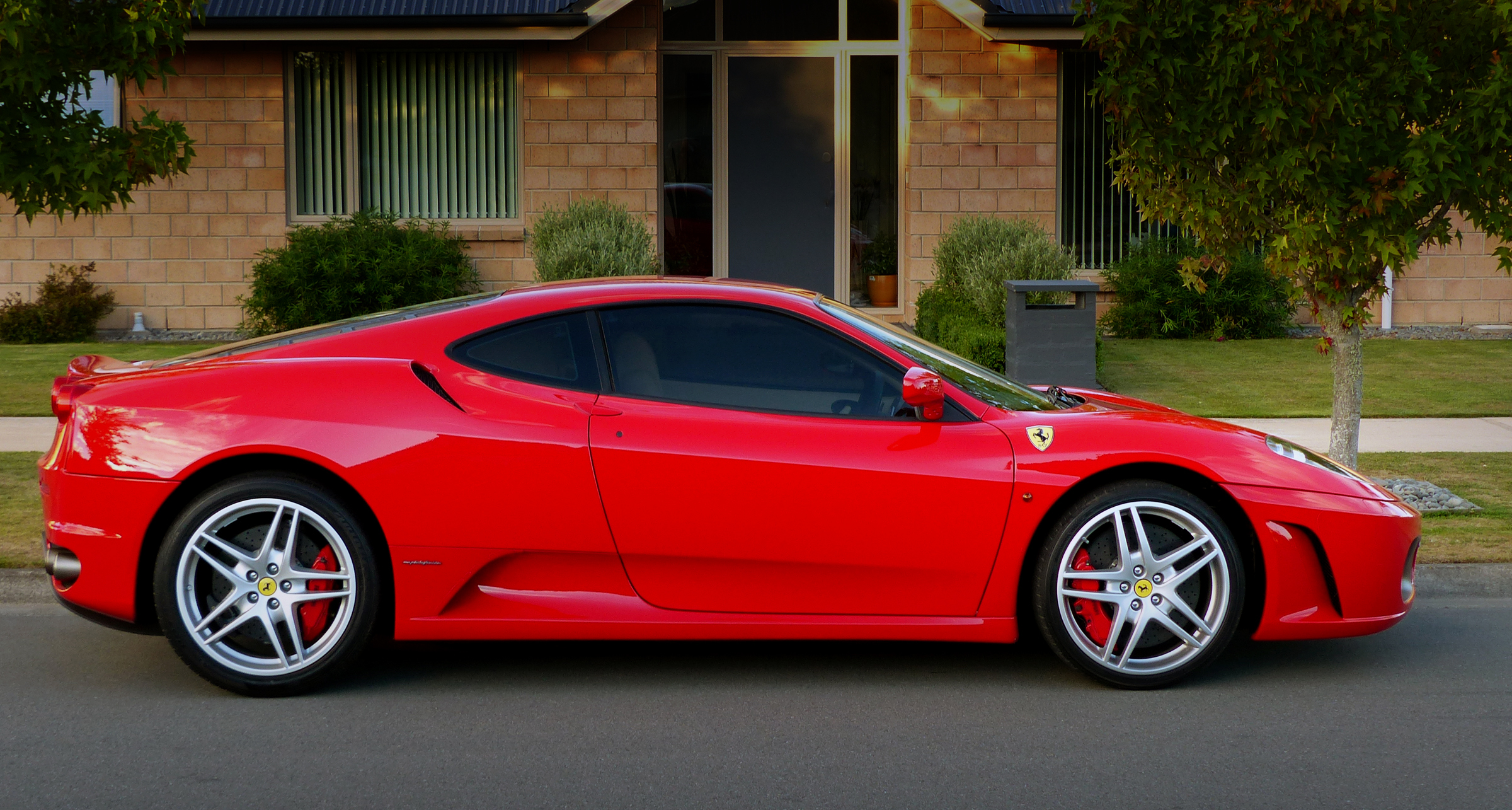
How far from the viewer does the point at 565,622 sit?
4.74 meters

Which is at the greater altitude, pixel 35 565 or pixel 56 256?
pixel 56 256

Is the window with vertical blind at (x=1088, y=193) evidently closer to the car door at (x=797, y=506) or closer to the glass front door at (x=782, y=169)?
the glass front door at (x=782, y=169)

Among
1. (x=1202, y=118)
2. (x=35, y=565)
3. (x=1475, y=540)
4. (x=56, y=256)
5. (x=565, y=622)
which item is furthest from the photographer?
(x=56, y=256)

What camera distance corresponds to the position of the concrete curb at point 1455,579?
241 inches

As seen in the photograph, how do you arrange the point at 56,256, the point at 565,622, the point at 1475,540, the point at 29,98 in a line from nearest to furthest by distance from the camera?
the point at 565,622 < the point at 1475,540 < the point at 29,98 < the point at 56,256

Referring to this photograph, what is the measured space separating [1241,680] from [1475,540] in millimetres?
2310

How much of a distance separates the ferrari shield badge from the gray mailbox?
6261mm

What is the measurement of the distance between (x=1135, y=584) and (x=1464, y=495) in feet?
12.6

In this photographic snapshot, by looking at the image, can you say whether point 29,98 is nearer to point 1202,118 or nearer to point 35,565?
point 35,565

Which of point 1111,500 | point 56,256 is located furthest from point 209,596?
point 56,256

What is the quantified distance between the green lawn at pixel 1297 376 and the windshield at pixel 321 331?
6.61m

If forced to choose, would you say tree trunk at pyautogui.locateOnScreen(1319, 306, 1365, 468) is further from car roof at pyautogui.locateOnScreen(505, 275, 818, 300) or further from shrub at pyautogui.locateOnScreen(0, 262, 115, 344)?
shrub at pyautogui.locateOnScreen(0, 262, 115, 344)

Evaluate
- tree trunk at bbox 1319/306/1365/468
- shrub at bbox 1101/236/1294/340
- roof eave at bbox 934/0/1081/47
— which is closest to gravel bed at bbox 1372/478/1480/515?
tree trunk at bbox 1319/306/1365/468

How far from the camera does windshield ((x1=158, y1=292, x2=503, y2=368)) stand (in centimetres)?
512
